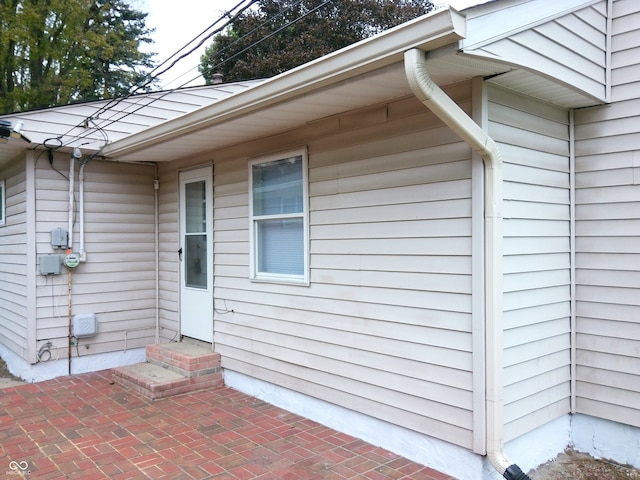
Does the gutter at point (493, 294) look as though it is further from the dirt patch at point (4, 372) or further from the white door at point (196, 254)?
the dirt patch at point (4, 372)

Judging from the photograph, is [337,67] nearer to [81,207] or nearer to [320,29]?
[81,207]

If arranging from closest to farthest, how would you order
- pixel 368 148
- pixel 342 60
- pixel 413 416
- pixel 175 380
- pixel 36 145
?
pixel 342 60
pixel 413 416
pixel 368 148
pixel 175 380
pixel 36 145

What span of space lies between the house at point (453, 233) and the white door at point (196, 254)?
1.87ft

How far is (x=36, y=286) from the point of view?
17.3 ft

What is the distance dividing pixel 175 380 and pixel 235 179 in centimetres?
205

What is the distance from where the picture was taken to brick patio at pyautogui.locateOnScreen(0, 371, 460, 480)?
313 centimetres

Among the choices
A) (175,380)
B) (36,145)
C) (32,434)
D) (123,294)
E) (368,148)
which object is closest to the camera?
(368,148)

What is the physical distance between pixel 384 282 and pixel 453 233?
2.13 feet

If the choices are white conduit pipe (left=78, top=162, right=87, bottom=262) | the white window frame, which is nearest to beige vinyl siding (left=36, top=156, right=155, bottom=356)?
white conduit pipe (left=78, top=162, right=87, bottom=262)

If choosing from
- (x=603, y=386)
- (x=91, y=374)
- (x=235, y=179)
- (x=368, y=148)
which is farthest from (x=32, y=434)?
(x=603, y=386)

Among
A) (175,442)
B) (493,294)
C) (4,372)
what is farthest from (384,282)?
(4,372)

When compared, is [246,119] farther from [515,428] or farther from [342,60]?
[515,428]

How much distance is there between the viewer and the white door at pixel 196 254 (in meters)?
5.29

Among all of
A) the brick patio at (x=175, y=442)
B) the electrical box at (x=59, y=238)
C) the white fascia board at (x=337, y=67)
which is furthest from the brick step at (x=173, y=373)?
the white fascia board at (x=337, y=67)
